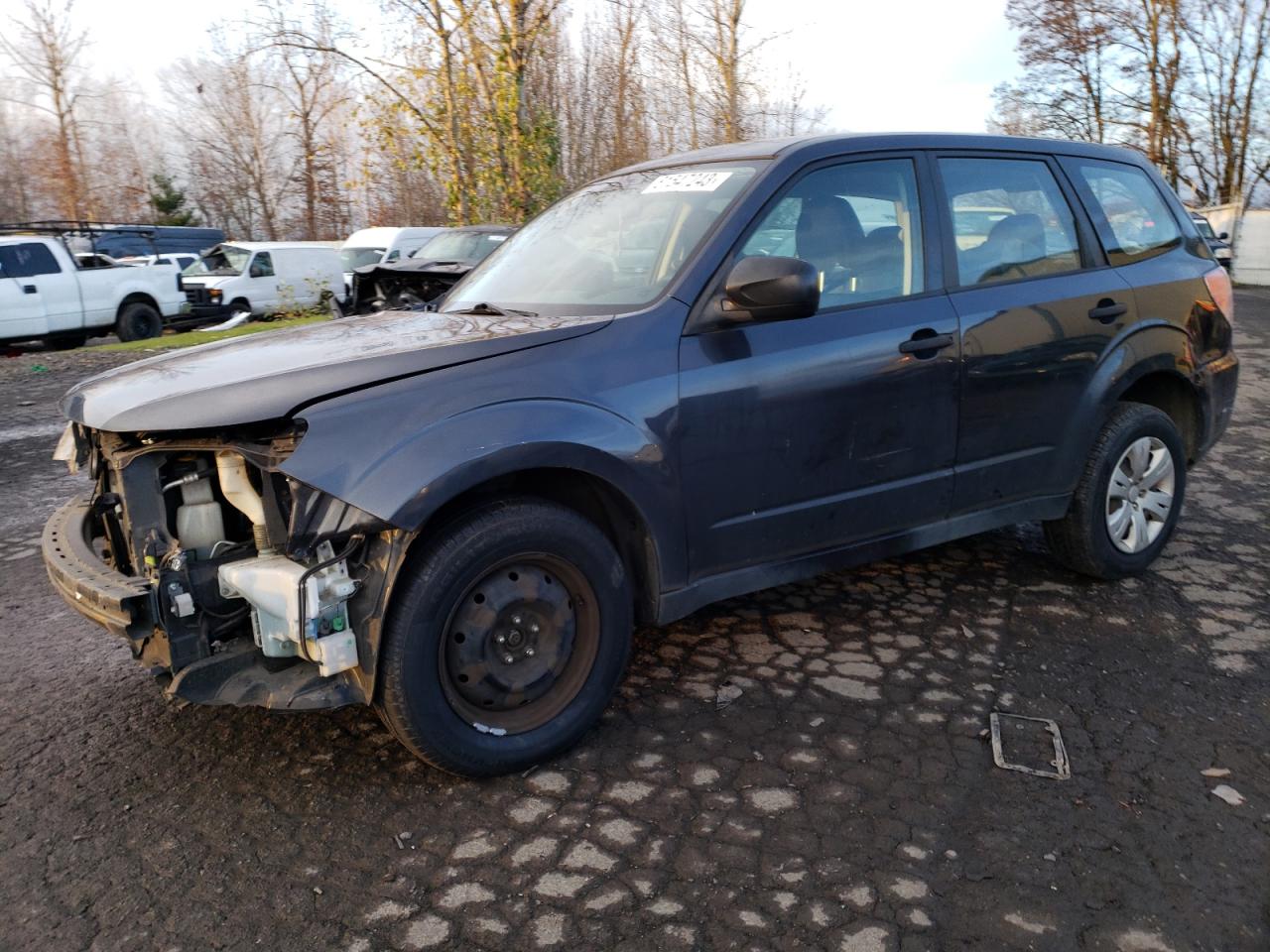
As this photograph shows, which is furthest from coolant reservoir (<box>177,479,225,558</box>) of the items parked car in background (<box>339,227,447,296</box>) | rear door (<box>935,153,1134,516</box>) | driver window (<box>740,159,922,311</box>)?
parked car in background (<box>339,227,447,296</box>)

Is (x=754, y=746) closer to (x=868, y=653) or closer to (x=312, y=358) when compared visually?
(x=868, y=653)

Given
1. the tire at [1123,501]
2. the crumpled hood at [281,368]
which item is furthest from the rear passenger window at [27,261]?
the tire at [1123,501]

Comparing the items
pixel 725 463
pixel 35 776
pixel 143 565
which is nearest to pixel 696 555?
pixel 725 463

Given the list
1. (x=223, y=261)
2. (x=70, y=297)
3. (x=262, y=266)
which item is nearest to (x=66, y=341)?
(x=70, y=297)

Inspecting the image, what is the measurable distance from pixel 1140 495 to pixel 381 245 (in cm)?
2133

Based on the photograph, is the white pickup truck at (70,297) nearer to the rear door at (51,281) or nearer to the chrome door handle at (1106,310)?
the rear door at (51,281)

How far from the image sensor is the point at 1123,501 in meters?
4.62

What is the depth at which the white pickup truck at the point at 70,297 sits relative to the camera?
1527 centimetres

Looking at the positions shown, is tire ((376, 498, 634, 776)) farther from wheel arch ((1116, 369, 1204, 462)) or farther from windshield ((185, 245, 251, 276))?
windshield ((185, 245, 251, 276))

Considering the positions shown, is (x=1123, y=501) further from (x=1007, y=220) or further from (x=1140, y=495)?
(x=1007, y=220)

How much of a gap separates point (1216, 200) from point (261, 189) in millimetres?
35665

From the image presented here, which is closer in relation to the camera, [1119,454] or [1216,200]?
[1119,454]

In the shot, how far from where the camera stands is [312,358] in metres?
3.07

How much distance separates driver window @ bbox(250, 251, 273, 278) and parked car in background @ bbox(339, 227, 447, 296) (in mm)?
2934
